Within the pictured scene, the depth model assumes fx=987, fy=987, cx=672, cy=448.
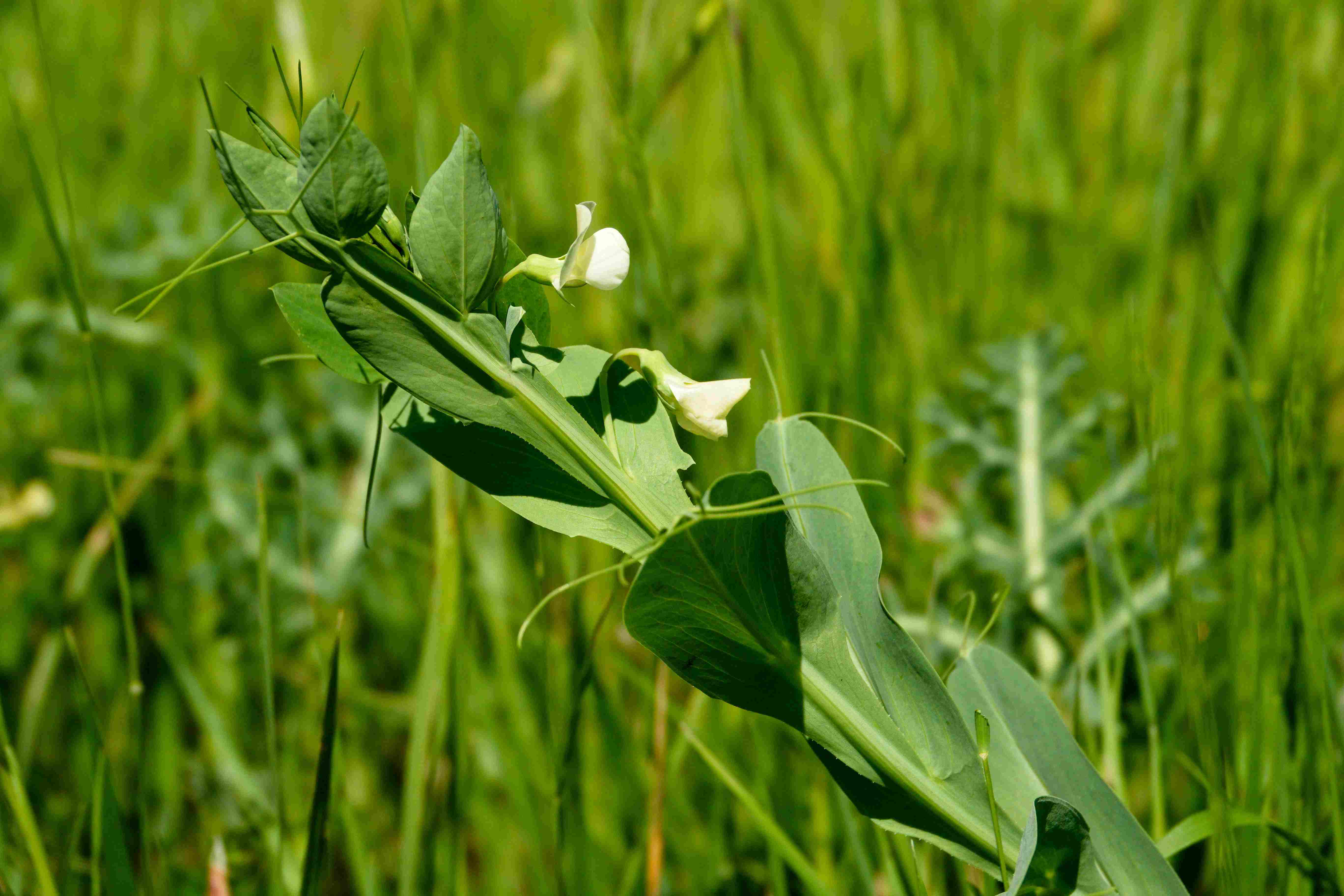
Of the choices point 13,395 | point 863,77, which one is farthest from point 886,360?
point 13,395

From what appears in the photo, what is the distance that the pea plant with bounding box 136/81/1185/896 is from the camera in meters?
0.37

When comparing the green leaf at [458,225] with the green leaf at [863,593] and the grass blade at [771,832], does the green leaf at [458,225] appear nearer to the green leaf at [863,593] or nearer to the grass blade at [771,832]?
the green leaf at [863,593]

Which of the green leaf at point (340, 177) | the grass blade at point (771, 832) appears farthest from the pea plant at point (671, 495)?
the grass blade at point (771, 832)

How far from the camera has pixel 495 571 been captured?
3.78 feet

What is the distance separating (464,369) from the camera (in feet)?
1.29

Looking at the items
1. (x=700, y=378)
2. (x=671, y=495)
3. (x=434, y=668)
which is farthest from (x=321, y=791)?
(x=700, y=378)

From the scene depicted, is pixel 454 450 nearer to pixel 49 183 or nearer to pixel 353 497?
pixel 353 497

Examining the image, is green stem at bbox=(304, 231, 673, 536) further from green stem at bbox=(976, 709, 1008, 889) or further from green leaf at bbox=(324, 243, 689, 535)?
green stem at bbox=(976, 709, 1008, 889)

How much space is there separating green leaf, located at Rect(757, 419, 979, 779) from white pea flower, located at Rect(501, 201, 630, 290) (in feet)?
0.34

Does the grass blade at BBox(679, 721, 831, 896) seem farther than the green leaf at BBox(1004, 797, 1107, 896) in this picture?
Yes

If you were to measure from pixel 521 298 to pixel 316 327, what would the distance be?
0.09m

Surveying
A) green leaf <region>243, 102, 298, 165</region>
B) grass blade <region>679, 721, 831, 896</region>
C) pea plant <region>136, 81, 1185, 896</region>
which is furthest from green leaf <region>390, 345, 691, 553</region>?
grass blade <region>679, 721, 831, 896</region>

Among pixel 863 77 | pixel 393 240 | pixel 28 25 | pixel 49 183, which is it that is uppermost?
pixel 28 25

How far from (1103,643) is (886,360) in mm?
578
